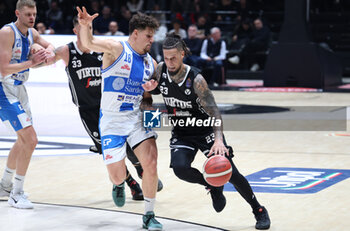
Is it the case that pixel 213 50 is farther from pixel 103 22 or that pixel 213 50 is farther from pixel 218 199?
pixel 218 199

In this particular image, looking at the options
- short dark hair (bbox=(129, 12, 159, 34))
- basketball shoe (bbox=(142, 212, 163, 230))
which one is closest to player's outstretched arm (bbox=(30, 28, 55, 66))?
short dark hair (bbox=(129, 12, 159, 34))

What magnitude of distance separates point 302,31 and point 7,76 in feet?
44.6

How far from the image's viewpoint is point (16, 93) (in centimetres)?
670

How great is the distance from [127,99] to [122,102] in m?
0.05

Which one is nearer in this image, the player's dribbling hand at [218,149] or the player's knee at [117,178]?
the player's dribbling hand at [218,149]

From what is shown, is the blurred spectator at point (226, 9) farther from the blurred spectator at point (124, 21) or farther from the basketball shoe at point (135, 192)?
the basketball shoe at point (135, 192)

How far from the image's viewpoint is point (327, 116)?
13.4 meters

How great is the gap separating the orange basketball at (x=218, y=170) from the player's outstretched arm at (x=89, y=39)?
1.28 m

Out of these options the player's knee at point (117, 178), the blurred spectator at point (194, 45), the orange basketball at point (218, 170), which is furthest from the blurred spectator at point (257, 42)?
the orange basketball at point (218, 170)

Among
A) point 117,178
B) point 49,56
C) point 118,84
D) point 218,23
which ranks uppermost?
point 49,56

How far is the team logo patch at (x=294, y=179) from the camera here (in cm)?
709

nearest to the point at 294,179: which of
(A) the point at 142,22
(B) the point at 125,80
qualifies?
(B) the point at 125,80

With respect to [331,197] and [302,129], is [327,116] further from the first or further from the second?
[331,197]

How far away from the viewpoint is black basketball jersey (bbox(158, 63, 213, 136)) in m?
5.78
